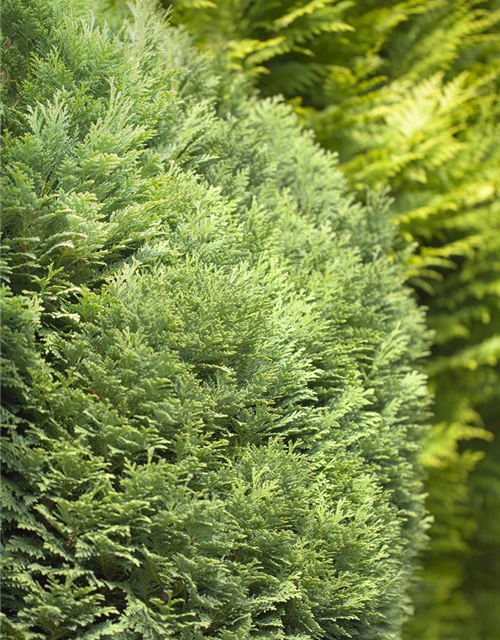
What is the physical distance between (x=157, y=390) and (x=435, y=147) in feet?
8.44

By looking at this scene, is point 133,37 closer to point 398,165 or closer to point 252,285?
point 252,285

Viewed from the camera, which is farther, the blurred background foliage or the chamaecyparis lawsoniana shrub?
the blurred background foliage

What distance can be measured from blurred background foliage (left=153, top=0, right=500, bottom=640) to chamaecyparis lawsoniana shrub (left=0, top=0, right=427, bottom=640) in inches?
36.6

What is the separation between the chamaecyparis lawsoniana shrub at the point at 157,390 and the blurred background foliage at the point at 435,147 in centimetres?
93

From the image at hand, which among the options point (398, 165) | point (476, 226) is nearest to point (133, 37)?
point (398, 165)

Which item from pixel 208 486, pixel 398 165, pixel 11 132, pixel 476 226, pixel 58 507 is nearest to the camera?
pixel 58 507

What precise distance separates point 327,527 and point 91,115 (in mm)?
1305

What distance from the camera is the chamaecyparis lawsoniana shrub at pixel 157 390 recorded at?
143cm

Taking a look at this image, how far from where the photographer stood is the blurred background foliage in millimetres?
3221

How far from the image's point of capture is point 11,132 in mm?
1653

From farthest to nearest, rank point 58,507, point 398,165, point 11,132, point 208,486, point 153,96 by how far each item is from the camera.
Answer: point 398,165 → point 153,96 → point 11,132 → point 208,486 → point 58,507

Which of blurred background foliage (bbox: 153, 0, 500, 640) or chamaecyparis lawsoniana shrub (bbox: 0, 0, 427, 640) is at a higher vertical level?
blurred background foliage (bbox: 153, 0, 500, 640)

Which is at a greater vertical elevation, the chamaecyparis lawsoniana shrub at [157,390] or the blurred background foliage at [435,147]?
the blurred background foliage at [435,147]

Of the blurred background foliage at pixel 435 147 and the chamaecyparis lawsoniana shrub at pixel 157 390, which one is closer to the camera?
the chamaecyparis lawsoniana shrub at pixel 157 390
